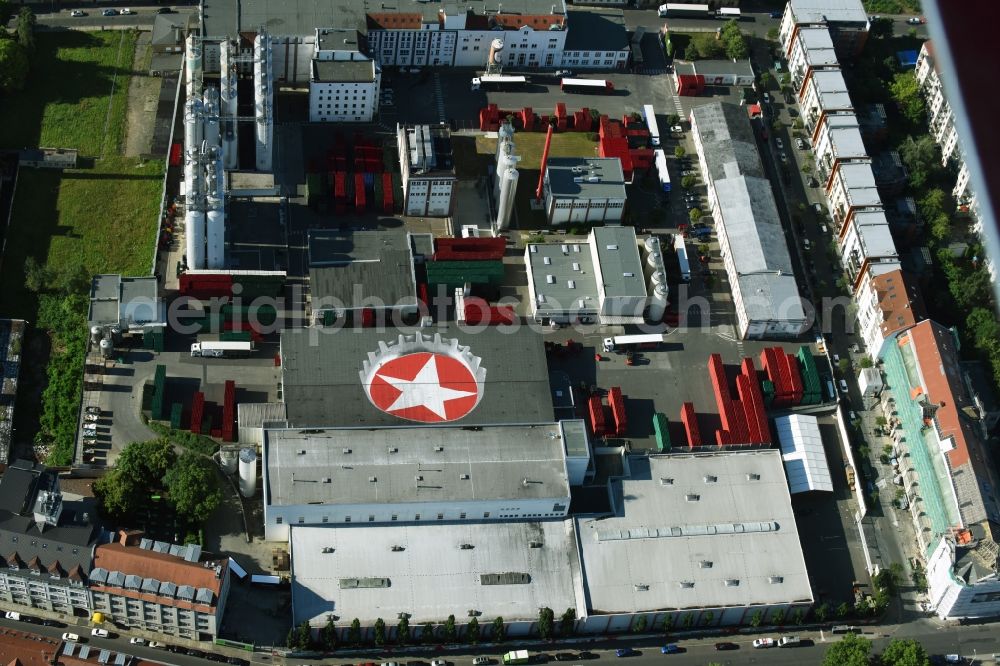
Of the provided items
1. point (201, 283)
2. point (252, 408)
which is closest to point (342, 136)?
point (201, 283)

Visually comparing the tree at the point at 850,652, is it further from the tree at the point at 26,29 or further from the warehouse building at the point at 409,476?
the tree at the point at 26,29

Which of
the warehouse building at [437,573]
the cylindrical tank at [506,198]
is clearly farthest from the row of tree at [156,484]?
the cylindrical tank at [506,198]

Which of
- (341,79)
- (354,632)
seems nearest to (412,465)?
(354,632)

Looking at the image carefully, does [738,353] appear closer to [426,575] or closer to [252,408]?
[426,575]

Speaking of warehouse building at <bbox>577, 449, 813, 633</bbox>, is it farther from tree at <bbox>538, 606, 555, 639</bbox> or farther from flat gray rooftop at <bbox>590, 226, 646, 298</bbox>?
flat gray rooftop at <bbox>590, 226, 646, 298</bbox>

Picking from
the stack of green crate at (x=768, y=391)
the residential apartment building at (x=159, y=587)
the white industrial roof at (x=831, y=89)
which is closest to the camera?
the residential apartment building at (x=159, y=587)

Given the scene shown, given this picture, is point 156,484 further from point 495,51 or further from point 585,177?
point 495,51
